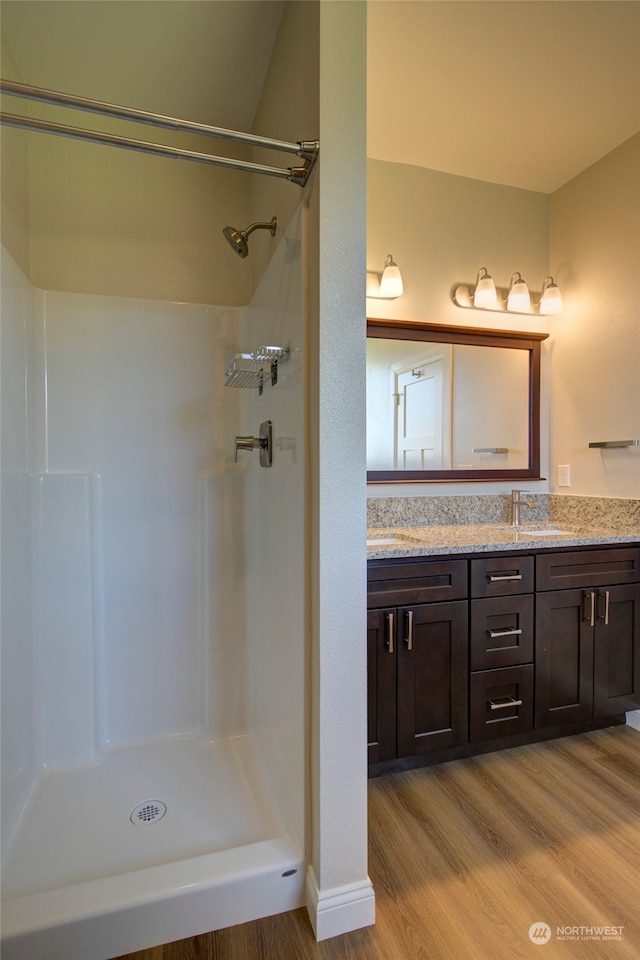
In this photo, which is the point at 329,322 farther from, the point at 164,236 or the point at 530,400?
the point at 530,400

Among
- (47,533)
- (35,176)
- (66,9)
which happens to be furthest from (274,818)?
(66,9)

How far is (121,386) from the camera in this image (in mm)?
1876

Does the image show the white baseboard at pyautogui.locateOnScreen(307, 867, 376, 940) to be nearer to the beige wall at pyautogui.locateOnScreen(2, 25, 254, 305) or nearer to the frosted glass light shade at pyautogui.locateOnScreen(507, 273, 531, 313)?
the beige wall at pyautogui.locateOnScreen(2, 25, 254, 305)

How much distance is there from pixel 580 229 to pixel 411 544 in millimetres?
1940

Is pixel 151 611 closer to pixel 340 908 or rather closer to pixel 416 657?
pixel 416 657

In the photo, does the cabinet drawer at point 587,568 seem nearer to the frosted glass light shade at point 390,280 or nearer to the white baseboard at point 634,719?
the white baseboard at point 634,719

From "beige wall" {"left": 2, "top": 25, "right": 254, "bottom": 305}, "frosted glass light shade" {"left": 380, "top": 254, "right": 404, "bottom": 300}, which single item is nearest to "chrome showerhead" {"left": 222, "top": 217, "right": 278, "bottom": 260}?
"beige wall" {"left": 2, "top": 25, "right": 254, "bottom": 305}

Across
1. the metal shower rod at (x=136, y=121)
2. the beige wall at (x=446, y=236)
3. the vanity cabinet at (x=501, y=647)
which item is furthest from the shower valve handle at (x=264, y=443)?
the beige wall at (x=446, y=236)

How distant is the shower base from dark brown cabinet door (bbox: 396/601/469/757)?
0.57 meters

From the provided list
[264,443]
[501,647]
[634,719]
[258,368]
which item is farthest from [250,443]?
[634,719]

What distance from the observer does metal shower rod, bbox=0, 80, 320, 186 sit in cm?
102

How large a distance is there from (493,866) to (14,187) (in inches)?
104

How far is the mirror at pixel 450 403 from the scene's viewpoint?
227cm

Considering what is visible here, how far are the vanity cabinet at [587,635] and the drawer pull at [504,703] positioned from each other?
0.34ft
